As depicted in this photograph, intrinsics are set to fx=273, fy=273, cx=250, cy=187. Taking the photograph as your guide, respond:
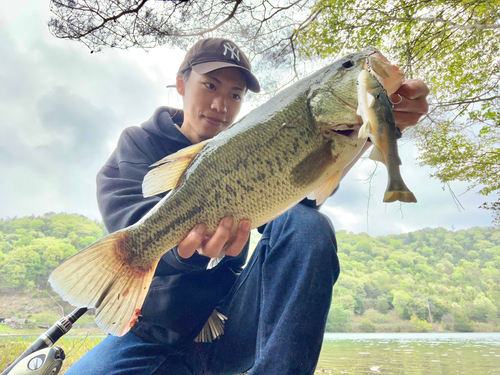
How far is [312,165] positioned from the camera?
110cm

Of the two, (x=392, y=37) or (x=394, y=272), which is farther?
(x=394, y=272)

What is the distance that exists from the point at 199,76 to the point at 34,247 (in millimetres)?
52824

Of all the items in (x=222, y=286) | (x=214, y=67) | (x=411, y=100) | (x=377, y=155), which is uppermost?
(x=214, y=67)

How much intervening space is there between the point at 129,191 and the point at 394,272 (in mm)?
50677

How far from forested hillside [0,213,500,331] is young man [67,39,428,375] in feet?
123

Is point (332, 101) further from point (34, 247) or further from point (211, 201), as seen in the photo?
point (34, 247)

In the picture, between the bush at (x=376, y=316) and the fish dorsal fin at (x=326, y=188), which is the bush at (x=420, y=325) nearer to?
the bush at (x=376, y=316)

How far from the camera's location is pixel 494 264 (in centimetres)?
4875

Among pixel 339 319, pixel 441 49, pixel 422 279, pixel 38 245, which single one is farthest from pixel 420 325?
pixel 38 245

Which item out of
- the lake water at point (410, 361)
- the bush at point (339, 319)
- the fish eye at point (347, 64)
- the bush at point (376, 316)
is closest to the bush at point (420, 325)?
the bush at point (376, 316)

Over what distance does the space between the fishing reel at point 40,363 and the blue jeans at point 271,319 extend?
0.54 ft

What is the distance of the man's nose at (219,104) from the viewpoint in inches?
85.3

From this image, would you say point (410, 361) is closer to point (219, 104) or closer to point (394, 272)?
point (219, 104)

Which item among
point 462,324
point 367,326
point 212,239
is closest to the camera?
point 212,239
